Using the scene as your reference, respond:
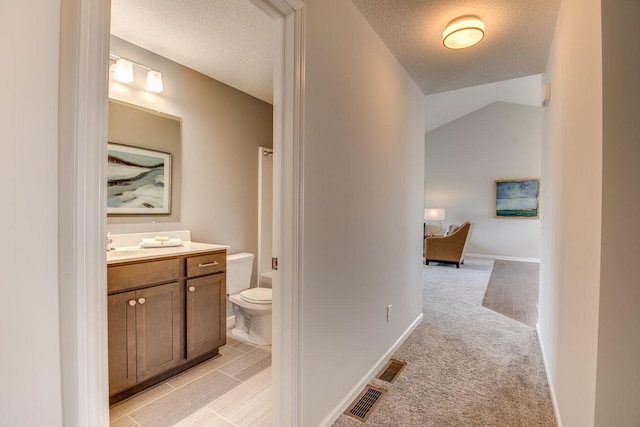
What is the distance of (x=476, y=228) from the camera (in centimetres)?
745

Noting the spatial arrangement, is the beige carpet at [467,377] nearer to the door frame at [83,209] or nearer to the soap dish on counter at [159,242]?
the door frame at [83,209]

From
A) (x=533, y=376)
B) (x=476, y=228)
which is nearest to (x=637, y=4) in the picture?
(x=533, y=376)

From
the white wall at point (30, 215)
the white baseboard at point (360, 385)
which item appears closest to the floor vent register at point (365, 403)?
the white baseboard at point (360, 385)

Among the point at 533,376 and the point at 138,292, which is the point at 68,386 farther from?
the point at 533,376

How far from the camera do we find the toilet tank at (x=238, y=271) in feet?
9.34

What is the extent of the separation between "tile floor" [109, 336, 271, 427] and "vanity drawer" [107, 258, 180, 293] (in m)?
0.69

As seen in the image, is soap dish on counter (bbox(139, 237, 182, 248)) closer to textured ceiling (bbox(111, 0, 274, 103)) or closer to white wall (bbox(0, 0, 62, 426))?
textured ceiling (bbox(111, 0, 274, 103))

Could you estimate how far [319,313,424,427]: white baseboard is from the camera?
1621 millimetres

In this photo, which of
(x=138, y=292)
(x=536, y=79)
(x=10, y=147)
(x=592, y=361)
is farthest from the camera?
(x=536, y=79)

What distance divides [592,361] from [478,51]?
7.03ft

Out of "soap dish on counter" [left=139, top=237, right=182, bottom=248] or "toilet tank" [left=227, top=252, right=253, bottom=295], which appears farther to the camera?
"toilet tank" [left=227, top=252, right=253, bottom=295]

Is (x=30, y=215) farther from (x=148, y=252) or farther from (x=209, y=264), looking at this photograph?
(x=209, y=264)

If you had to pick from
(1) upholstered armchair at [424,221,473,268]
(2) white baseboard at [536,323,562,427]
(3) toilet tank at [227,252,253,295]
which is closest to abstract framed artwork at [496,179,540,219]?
(1) upholstered armchair at [424,221,473,268]

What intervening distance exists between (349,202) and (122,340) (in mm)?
1558
